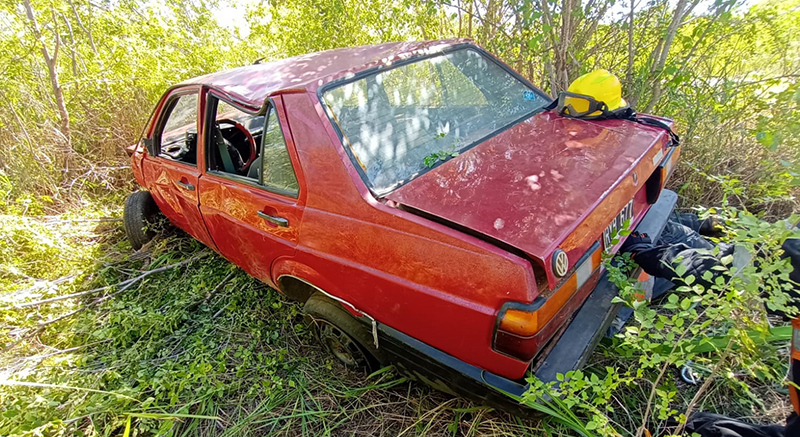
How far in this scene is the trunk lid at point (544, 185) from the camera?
1454 millimetres

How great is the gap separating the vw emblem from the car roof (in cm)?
137

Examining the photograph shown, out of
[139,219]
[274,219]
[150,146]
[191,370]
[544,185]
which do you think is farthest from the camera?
[139,219]

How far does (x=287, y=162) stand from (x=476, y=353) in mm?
1299

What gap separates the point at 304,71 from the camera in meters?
2.26

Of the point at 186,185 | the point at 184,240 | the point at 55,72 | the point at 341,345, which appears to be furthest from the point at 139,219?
the point at 55,72

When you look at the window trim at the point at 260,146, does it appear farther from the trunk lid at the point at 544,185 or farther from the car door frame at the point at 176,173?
the trunk lid at the point at 544,185

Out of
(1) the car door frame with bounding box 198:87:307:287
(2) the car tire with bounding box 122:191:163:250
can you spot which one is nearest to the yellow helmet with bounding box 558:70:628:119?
(1) the car door frame with bounding box 198:87:307:287

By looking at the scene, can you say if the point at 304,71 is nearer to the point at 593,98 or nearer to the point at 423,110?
the point at 423,110

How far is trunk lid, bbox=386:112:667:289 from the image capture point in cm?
145

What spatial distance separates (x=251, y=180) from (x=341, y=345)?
1.10m

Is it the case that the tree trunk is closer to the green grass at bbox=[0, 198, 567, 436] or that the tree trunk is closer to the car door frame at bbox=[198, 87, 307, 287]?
the green grass at bbox=[0, 198, 567, 436]

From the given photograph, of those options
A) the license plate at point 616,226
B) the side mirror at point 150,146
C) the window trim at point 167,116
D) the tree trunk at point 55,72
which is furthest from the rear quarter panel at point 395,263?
the tree trunk at point 55,72

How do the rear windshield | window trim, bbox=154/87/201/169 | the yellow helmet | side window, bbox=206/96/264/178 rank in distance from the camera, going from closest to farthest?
the rear windshield < the yellow helmet < side window, bbox=206/96/264/178 < window trim, bbox=154/87/201/169

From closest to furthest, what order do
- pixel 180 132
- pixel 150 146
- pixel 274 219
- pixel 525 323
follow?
pixel 525 323 → pixel 274 219 → pixel 150 146 → pixel 180 132
